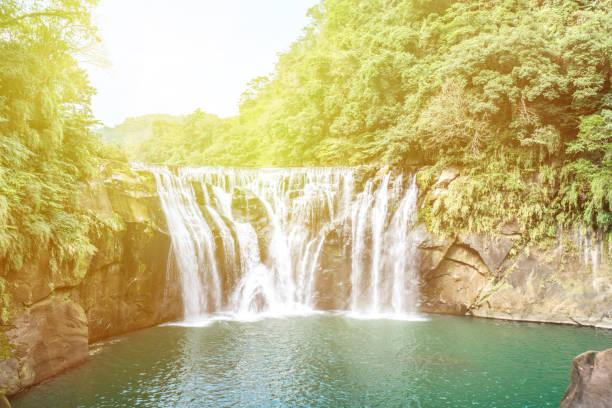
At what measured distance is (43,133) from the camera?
8117 mm

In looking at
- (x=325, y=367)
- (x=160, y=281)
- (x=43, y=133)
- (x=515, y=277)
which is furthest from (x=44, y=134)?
(x=515, y=277)

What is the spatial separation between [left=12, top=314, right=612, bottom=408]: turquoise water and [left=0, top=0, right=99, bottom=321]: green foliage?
2808 millimetres

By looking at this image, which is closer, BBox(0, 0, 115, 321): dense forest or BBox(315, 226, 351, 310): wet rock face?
BBox(0, 0, 115, 321): dense forest

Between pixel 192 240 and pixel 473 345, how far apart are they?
9.99 metres

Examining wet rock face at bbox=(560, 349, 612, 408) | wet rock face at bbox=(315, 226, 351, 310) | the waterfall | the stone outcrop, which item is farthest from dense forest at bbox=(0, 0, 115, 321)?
the stone outcrop

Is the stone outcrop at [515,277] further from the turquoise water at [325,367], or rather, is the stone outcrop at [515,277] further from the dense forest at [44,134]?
the dense forest at [44,134]

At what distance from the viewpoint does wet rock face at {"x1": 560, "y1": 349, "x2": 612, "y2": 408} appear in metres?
5.57

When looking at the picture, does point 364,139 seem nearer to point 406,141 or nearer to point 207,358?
point 406,141

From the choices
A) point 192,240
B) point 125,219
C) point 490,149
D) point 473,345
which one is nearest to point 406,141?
point 490,149

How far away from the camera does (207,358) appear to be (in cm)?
944

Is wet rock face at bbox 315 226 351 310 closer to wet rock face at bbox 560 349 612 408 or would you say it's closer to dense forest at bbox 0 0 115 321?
dense forest at bbox 0 0 115 321

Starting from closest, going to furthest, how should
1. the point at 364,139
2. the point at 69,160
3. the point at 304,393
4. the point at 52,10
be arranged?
the point at 304,393
the point at 52,10
the point at 69,160
the point at 364,139

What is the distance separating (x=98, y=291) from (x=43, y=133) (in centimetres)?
468

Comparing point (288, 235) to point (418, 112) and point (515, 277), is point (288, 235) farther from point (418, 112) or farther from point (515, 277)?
point (515, 277)
